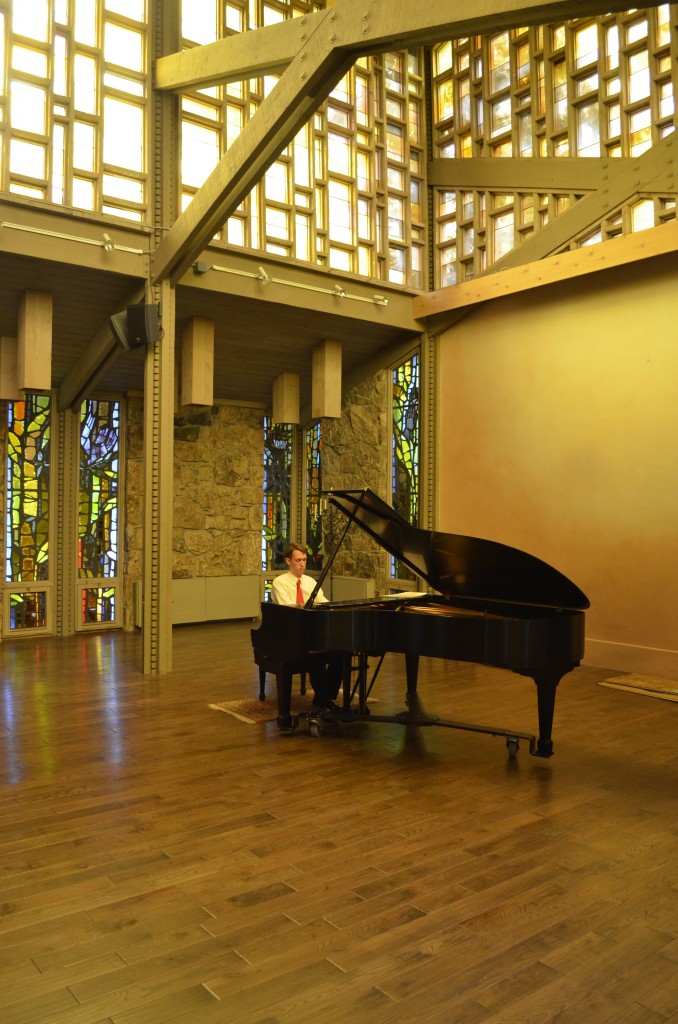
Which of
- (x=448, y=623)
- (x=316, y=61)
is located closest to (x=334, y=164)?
(x=316, y=61)

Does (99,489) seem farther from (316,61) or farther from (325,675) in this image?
(316,61)

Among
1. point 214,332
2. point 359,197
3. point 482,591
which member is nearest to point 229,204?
point 214,332

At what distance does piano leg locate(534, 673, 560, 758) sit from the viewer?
14.7 feet

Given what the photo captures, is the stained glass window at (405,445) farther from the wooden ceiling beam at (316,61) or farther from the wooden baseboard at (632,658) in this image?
the wooden ceiling beam at (316,61)

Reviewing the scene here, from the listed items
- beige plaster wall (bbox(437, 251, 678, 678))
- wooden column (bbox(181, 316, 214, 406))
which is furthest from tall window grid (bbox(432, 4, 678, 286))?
wooden column (bbox(181, 316, 214, 406))

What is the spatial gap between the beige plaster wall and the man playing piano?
114 inches

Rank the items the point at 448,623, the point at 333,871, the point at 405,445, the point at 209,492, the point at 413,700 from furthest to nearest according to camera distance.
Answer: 1. the point at 209,492
2. the point at 405,445
3. the point at 413,700
4. the point at 448,623
5. the point at 333,871

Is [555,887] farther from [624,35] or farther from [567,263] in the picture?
[624,35]

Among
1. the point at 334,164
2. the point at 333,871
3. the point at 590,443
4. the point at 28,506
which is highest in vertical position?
the point at 334,164

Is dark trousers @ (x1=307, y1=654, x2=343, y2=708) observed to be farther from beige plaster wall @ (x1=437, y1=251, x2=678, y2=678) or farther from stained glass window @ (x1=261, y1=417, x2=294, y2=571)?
stained glass window @ (x1=261, y1=417, x2=294, y2=571)

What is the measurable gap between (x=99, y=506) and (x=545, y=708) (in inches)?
255

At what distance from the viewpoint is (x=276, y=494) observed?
10766 mm

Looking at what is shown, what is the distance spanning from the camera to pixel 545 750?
4.64 m

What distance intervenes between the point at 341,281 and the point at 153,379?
2399mm
